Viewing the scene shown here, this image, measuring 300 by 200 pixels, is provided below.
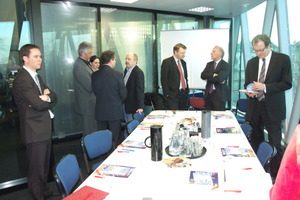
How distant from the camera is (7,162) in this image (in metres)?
3.49

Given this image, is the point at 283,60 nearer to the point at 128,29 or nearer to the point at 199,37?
the point at 199,37

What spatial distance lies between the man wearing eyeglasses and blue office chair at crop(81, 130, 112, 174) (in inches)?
68.6

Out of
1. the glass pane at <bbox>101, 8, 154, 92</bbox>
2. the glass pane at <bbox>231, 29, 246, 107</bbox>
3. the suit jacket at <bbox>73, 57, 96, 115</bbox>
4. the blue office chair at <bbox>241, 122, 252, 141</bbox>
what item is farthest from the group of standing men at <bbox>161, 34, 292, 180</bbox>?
the glass pane at <bbox>231, 29, 246, 107</bbox>

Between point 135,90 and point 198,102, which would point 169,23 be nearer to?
point 198,102

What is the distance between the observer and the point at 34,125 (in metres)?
2.49

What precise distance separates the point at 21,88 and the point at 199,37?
4.51 metres

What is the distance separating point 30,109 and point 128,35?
12.7 feet

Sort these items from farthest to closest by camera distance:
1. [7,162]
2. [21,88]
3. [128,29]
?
[128,29]
[7,162]
[21,88]

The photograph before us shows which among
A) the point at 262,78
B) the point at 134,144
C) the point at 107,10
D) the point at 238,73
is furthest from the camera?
the point at 238,73

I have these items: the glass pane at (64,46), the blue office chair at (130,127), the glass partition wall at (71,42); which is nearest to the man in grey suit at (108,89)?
the blue office chair at (130,127)

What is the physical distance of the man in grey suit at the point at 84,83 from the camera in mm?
3719

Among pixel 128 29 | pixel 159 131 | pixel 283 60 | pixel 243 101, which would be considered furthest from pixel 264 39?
pixel 128 29

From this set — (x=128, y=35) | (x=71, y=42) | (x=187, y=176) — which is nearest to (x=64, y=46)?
(x=71, y=42)

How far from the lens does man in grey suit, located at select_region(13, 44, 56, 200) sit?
2410mm
